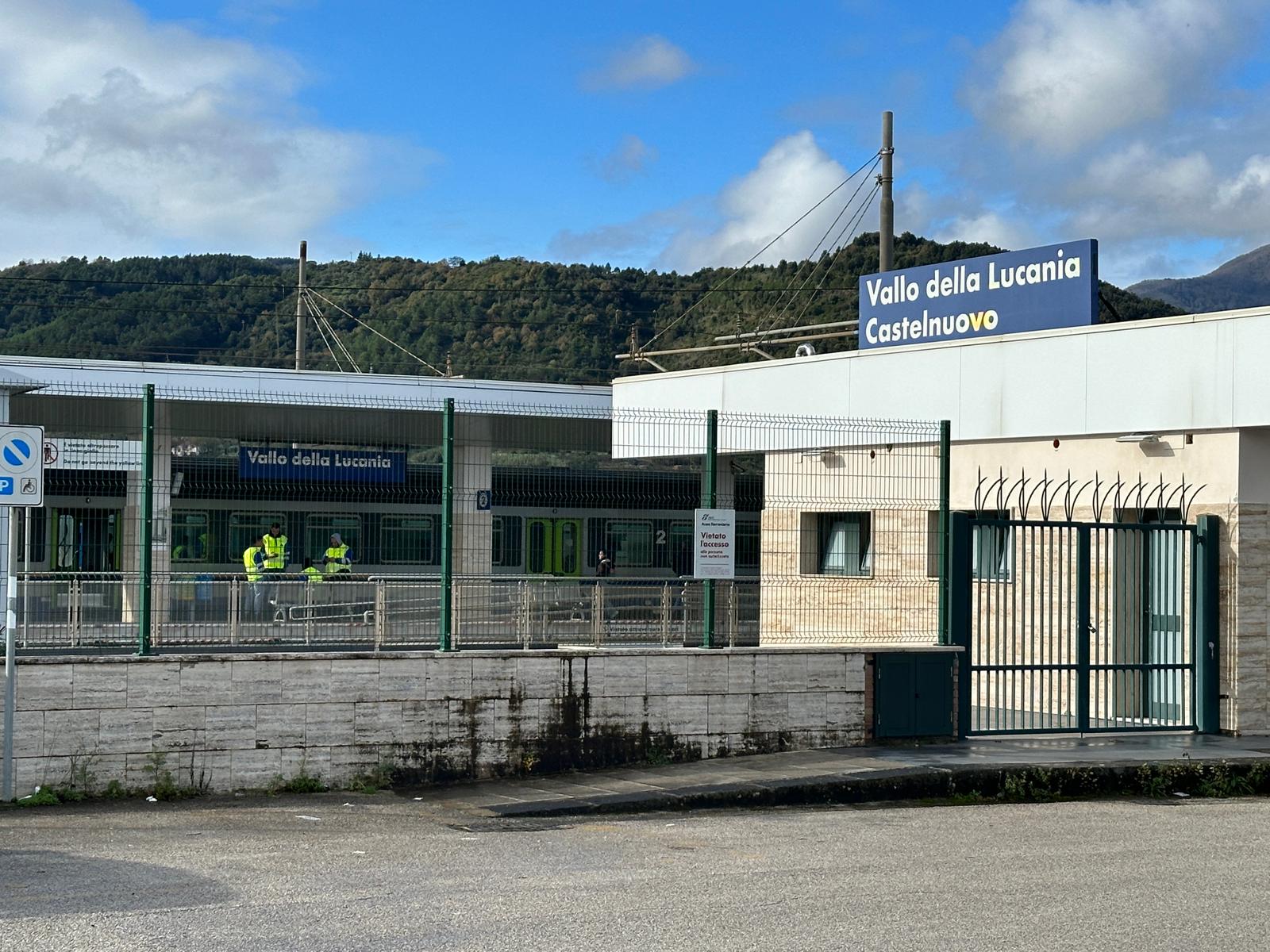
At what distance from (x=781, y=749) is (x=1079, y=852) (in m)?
4.58

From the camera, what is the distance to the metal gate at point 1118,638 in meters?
15.3

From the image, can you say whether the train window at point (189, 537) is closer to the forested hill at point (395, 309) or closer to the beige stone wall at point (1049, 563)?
the beige stone wall at point (1049, 563)

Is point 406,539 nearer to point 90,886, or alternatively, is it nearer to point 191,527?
point 90,886

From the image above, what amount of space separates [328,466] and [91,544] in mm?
15805

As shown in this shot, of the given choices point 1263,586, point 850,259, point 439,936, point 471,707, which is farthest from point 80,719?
point 850,259

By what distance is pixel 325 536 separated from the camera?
16.1 meters

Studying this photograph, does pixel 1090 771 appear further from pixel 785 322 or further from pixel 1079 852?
pixel 785 322

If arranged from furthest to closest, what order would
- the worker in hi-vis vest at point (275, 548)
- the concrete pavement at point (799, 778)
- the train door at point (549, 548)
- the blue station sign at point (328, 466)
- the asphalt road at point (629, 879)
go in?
the train door at point (549, 548)
the blue station sign at point (328, 466)
the worker in hi-vis vest at point (275, 548)
the concrete pavement at point (799, 778)
the asphalt road at point (629, 879)

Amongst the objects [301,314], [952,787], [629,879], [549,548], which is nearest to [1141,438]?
[952,787]

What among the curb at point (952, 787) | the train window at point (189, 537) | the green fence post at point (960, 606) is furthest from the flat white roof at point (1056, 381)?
the train window at point (189, 537)

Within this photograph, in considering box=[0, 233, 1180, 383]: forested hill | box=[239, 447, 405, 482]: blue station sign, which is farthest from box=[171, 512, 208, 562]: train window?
box=[0, 233, 1180, 383]: forested hill

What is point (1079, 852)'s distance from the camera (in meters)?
9.87

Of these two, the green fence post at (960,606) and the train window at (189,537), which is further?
the train window at (189,537)

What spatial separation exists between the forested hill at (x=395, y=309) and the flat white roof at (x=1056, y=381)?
4974 centimetres
